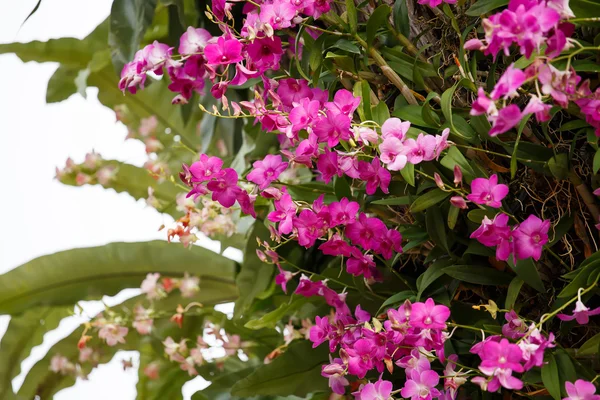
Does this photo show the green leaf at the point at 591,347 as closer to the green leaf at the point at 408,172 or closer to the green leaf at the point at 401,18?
the green leaf at the point at 408,172

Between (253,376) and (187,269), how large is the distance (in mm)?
506

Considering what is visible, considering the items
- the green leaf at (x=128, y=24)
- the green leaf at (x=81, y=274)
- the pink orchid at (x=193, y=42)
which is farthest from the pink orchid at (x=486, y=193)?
the green leaf at (x=81, y=274)

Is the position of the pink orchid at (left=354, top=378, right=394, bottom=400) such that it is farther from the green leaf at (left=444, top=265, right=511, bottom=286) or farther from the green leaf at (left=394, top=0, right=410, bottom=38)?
the green leaf at (left=394, top=0, right=410, bottom=38)

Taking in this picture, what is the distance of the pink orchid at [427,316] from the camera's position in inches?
23.5

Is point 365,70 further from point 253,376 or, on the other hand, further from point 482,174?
point 253,376

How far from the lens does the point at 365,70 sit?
72 cm

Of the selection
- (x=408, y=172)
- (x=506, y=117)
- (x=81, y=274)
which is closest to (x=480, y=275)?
(x=408, y=172)

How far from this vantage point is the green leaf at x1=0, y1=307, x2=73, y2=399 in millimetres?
1372

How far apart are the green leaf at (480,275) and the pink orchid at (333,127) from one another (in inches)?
6.7

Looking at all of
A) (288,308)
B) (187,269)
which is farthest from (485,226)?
(187,269)

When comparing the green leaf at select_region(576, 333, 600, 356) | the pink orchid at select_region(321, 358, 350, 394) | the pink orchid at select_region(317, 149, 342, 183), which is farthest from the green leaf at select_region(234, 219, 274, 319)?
the green leaf at select_region(576, 333, 600, 356)

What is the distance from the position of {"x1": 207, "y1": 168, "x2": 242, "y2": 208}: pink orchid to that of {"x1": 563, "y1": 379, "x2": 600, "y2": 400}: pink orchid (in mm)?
300

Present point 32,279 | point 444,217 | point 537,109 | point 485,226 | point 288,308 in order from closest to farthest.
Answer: point 537,109 → point 485,226 → point 444,217 → point 288,308 → point 32,279

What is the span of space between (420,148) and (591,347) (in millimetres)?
213
